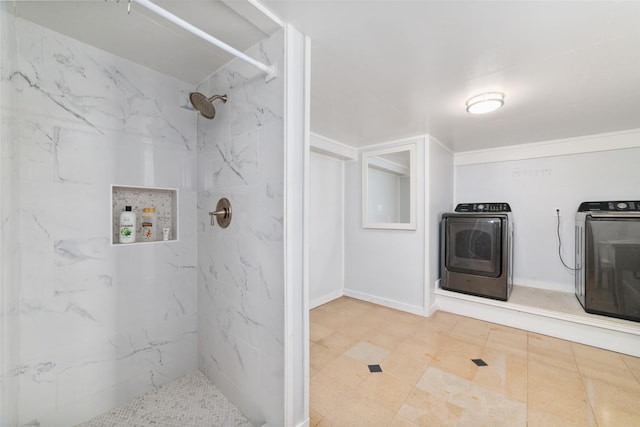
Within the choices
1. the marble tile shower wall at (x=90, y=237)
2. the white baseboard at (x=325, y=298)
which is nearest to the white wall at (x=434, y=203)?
the white baseboard at (x=325, y=298)

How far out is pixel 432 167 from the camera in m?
3.01

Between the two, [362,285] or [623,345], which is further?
[362,285]

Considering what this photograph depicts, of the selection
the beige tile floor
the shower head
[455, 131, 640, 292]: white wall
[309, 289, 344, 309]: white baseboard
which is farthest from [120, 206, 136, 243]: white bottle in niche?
[455, 131, 640, 292]: white wall

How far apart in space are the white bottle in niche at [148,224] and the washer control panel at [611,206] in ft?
13.7

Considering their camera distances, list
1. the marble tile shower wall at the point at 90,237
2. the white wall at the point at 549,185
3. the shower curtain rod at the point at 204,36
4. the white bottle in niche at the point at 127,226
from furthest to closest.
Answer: the white wall at the point at 549,185
the white bottle in niche at the point at 127,226
the marble tile shower wall at the point at 90,237
the shower curtain rod at the point at 204,36

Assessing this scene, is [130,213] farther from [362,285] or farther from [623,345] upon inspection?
[623,345]

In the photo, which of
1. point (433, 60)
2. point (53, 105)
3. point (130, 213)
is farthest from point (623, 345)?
point (53, 105)

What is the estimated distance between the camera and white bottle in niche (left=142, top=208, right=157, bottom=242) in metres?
1.66

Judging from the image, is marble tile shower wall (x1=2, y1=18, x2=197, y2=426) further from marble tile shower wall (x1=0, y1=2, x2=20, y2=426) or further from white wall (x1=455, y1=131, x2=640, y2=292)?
white wall (x1=455, y1=131, x2=640, y2=292)

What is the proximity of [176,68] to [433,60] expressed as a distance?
1.59 metres

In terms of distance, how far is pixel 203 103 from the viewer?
149cm

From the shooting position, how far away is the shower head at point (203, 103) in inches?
56.9

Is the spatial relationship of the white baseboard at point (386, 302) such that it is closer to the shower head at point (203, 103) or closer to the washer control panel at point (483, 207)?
the washer control panel at point (483, 207)

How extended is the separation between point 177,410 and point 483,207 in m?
3.73
